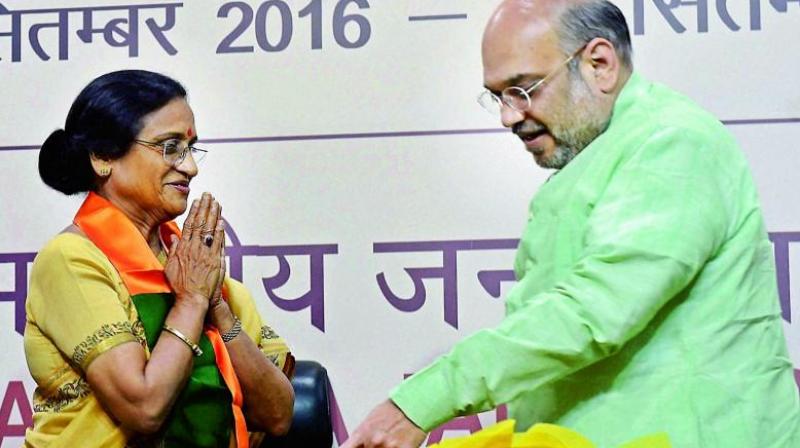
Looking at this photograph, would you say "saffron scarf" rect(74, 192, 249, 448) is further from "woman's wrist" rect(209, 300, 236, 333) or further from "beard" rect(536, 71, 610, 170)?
"beard" rect(536, 71, 610, 170)

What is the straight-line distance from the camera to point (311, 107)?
2.90m

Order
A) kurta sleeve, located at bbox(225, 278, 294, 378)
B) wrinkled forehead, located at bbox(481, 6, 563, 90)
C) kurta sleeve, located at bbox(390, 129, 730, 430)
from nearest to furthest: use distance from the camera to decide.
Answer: kurta sleeve, located at bbox(390, 129, 730, 430)
wrinkled forehead, located at bbox(481, 6, 563, 90)
kurta sleeve, located at bbox(225, 278, 294, 378)

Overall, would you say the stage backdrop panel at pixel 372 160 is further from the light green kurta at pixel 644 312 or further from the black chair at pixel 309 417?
the light green kurta at pixel 644 312

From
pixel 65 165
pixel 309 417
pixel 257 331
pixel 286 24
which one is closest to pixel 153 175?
pixel 65 165

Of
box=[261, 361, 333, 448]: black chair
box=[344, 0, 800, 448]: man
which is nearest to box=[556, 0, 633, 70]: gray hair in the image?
box=[344, 0, 800, 448]: man

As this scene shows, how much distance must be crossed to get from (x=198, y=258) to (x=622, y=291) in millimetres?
949

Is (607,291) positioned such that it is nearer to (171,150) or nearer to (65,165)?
(171,150)

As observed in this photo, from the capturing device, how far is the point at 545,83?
1471 mm

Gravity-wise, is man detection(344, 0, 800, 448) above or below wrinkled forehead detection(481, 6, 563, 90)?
below

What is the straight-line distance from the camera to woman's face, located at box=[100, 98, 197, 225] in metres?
2.04

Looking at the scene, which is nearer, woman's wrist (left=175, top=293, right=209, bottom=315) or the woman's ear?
woman's wrist (left=175, top=293, right=209, bottom=315)

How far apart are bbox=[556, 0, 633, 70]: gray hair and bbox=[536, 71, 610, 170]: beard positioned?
0.03m

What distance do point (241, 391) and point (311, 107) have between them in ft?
3.44

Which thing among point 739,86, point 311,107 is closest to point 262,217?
point 311,107
